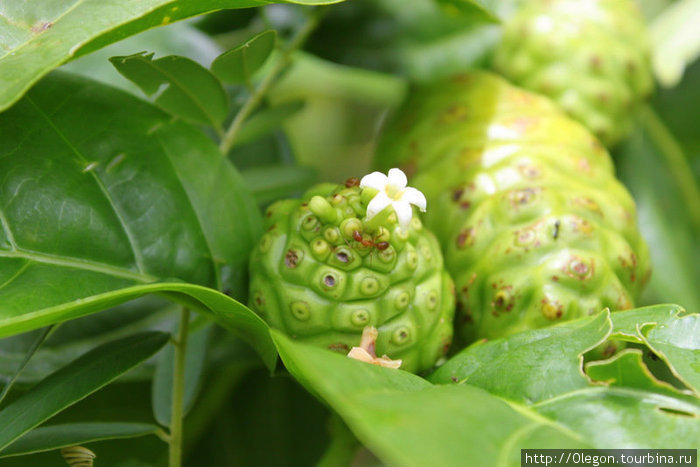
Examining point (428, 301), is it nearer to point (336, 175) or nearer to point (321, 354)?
point (321, 354)

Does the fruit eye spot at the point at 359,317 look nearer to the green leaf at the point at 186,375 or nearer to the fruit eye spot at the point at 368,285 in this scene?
the fruit eye spot at the point at 368,285

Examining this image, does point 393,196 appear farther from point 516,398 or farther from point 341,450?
point 341,450

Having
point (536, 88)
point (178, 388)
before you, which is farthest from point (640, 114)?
point (178, 388)

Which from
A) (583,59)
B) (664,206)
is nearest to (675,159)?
(664,206)

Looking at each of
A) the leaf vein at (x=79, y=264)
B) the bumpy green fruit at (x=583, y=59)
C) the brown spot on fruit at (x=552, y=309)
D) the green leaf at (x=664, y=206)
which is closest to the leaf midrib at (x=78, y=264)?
the leaf vein at (x=79, y=264)

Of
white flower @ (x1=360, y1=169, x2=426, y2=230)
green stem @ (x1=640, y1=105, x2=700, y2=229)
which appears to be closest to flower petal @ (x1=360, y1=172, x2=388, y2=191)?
white flower @ (x1=360, y1=169, x2=426, y2=230)

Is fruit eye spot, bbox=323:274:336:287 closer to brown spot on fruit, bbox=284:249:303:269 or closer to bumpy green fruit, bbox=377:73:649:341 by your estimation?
brown spot on fruit, bbox=284:249:303:269
